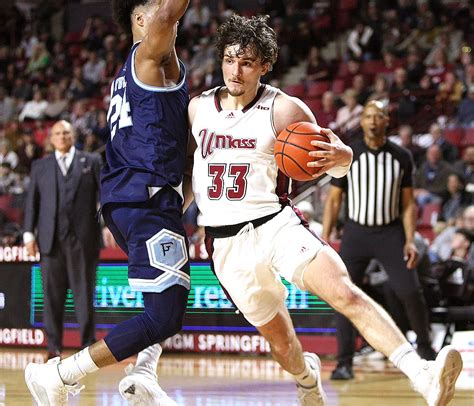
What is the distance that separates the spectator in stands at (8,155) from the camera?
53.4 feet

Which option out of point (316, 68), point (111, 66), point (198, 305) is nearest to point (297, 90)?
point (316, 68)

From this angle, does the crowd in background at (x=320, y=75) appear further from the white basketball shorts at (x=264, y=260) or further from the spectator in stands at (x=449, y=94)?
the white basketball shorts at (x=264, y=260)

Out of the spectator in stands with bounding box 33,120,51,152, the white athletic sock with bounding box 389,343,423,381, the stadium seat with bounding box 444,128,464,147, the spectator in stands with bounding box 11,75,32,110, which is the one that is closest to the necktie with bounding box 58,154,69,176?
the white athletic sock with bounding box 389,343,423,381

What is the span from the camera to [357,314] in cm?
452

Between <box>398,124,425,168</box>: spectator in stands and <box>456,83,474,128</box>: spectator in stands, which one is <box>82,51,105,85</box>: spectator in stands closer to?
<box>398,124,425,168</box>: spectator in stands

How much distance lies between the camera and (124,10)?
5.41 metres

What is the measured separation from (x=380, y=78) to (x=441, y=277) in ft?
17.2

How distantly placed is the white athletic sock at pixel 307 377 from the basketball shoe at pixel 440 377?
3.12 ft

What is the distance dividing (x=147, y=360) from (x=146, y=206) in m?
0.83

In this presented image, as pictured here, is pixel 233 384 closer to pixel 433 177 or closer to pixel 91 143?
pixel 433 177

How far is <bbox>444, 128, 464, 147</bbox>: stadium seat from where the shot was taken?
12820 mm

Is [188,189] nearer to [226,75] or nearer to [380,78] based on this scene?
[226,75]

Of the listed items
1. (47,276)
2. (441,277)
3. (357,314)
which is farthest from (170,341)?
(357,314)

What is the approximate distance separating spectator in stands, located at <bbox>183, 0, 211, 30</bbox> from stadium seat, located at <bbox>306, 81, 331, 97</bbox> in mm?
3753
